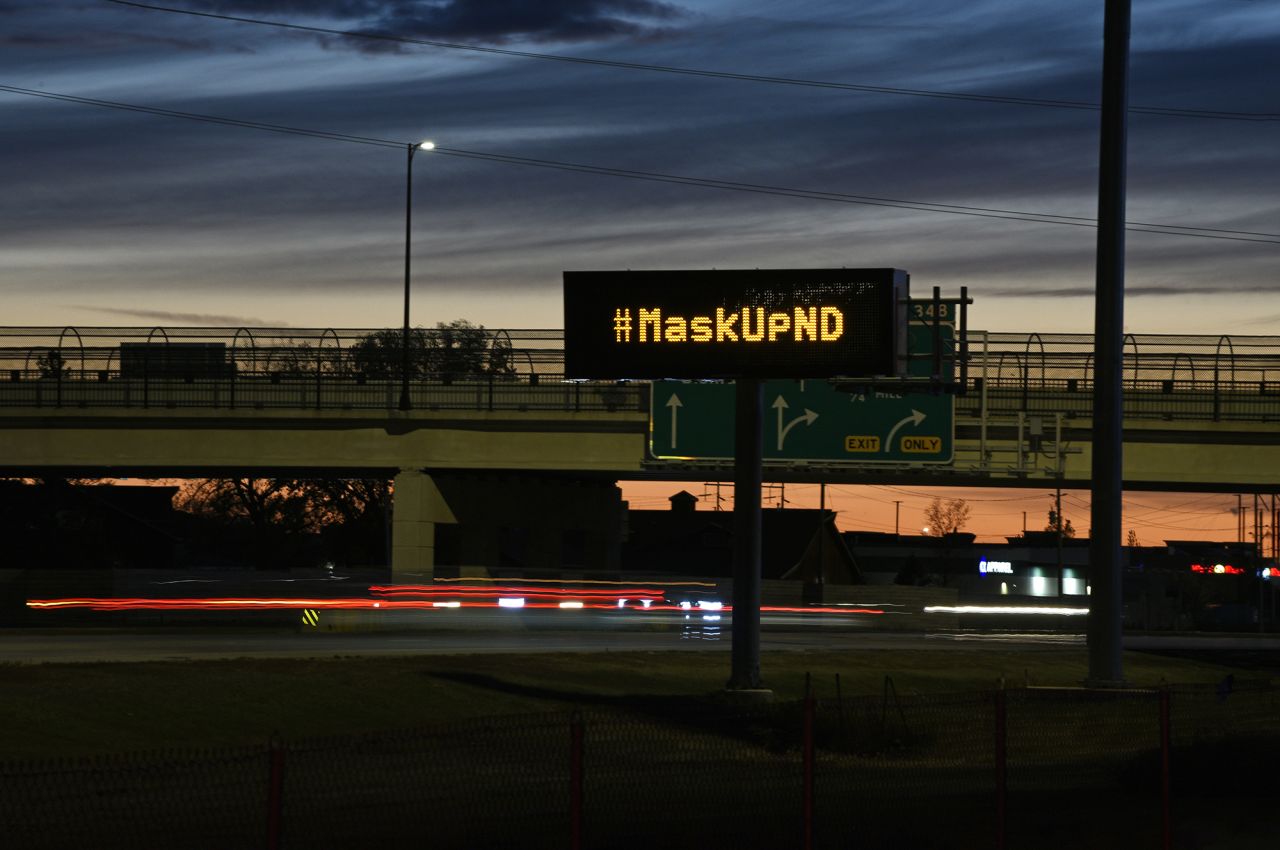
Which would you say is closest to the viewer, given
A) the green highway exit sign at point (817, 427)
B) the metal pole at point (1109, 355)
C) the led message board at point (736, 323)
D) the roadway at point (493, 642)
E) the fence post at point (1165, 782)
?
the fence post at point (1165, 782)

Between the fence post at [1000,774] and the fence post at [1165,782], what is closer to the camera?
the fence post at [1000,774]

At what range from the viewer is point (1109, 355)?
22547 millimetres

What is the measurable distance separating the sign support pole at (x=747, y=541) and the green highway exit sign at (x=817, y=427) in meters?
23.4

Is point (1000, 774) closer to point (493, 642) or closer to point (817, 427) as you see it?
point (493, 642)

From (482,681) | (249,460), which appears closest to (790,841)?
(482,681)

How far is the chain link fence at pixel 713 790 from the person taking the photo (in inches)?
518

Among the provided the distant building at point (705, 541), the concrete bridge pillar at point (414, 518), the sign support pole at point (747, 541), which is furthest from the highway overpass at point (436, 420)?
the distant building at point (705, 541)

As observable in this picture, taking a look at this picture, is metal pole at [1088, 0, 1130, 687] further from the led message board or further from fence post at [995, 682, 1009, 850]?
fence post at [995, 682, 1009, 850]

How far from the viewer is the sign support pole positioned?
26.4m

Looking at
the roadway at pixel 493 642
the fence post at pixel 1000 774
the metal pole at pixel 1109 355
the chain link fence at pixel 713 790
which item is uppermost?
the metal pole at pixel 1109 355

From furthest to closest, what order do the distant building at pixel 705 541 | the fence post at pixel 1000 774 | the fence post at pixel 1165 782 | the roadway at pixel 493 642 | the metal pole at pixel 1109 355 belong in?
the distant building at pixel 705 541 < the roadway at pixel 493 642 < the metal pole at pixel 1109 355 < the fence post at pixel 1165 782 < the fence post at pixel 1000 774

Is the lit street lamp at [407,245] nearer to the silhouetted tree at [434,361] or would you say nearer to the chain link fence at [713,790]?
the silhouetted tree at [434,361]

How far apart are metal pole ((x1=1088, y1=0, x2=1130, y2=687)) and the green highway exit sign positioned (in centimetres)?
2761

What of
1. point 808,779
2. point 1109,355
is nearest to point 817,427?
point 1109,355
